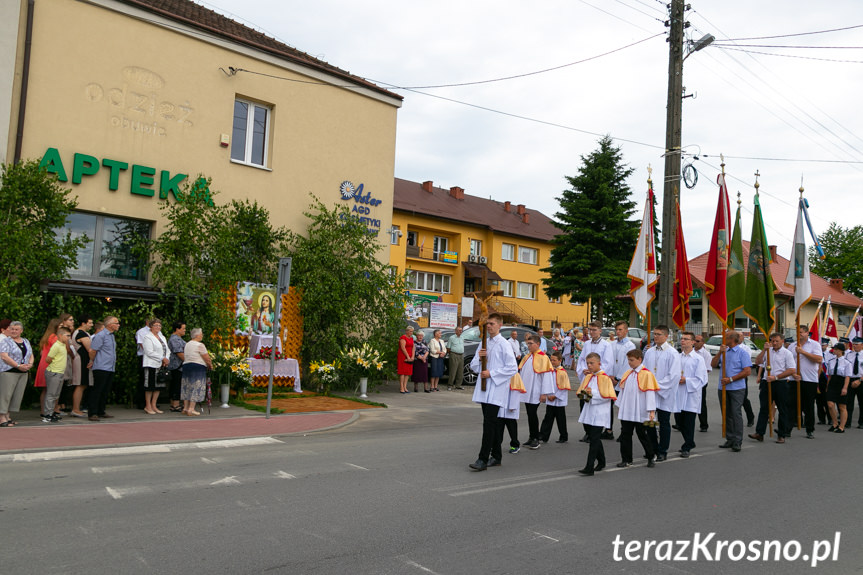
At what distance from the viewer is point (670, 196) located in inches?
600

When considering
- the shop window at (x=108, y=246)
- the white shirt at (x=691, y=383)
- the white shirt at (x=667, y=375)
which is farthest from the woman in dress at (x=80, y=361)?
the white shirt at (x=691, y=383)

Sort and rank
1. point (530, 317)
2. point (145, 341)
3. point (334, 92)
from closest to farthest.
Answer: point (145, 341), point (334, 92), point (530, 317)

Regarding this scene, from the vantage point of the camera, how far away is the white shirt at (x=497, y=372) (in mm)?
8273

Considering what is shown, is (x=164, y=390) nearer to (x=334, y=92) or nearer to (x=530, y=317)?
(x=334, y=92)

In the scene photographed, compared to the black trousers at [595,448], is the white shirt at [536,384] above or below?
above

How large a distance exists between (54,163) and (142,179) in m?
1.74

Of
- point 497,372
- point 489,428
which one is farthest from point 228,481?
point 497,372

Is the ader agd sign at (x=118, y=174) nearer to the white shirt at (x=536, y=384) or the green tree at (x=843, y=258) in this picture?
the white shirt at (x=536, y=384)

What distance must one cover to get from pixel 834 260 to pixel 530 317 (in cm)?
3310

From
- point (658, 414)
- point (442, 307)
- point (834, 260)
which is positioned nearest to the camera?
point (658, 414)

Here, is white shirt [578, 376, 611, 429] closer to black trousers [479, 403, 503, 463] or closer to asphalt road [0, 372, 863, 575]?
asphalt road [0, 372, 863, 575]

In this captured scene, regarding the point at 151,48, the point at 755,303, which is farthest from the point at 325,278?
the point at 755,303

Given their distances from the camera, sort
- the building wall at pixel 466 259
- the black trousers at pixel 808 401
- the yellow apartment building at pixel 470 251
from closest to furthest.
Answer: the black trousers at pixel 808 401
the building wall at pixel 466 259
the yellow apartment building at pixel 470 251

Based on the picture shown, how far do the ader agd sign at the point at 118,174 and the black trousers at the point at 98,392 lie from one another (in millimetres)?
4133
